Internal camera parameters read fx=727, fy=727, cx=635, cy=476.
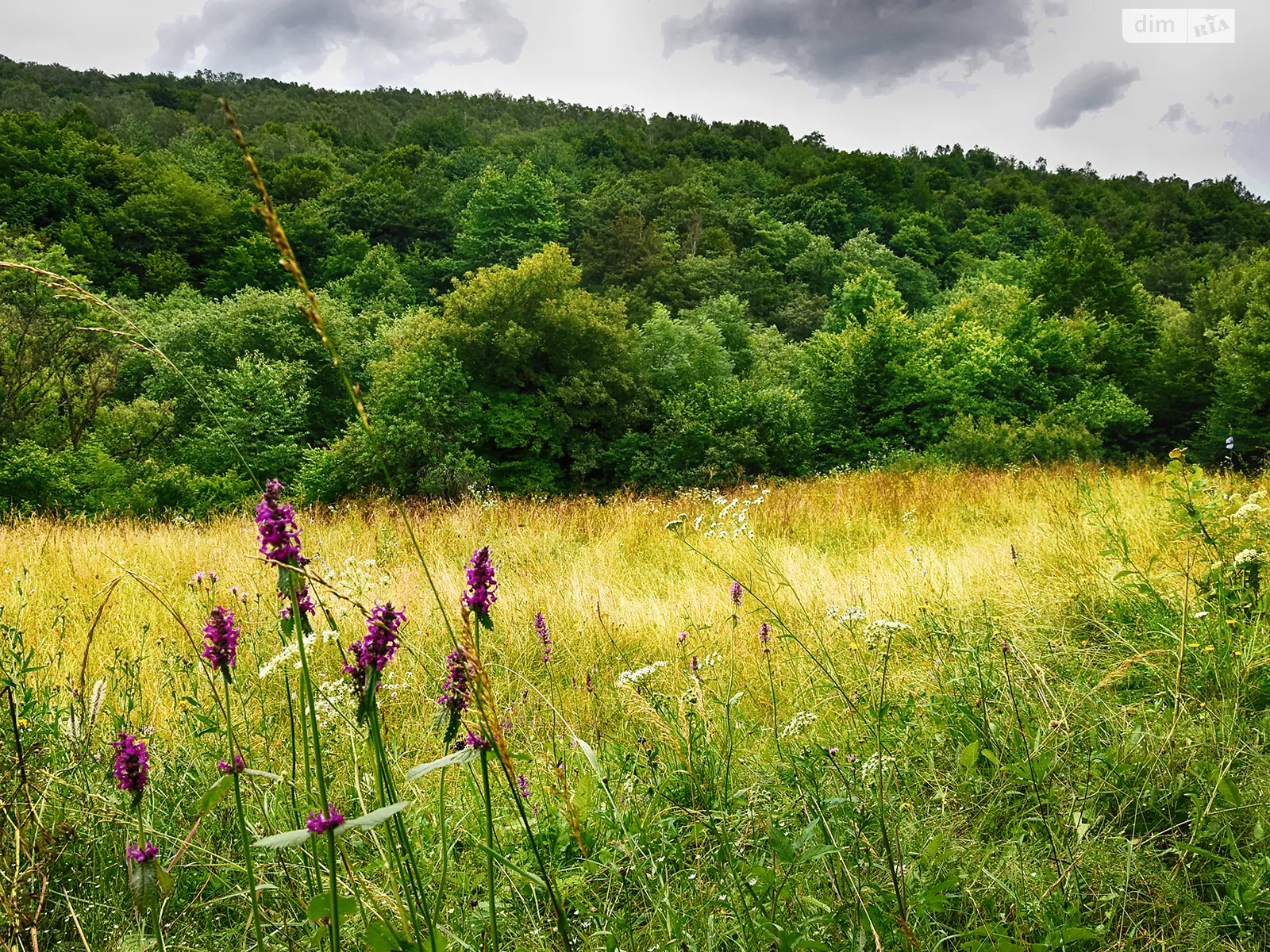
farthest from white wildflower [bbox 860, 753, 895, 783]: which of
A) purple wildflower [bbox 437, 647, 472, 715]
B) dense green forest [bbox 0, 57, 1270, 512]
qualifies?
dense green forest [bbox 0, 57, 1270, 512]

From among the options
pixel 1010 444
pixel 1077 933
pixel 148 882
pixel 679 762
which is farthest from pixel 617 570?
pixel 1010 444

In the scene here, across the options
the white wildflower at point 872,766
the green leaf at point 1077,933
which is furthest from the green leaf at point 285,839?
the white wildflower at point 872,766

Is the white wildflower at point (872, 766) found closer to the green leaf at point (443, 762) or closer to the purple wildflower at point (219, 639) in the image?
the green leaf at point (443, 762)

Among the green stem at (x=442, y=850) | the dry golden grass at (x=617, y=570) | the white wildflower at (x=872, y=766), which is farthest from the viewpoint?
the dry golden grass at (x=617, y=570)

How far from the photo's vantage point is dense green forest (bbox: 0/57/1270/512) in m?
15.5

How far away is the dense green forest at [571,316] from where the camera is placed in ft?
50.8

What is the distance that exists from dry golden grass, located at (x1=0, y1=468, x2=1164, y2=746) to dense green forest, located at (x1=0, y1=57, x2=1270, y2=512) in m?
1.70

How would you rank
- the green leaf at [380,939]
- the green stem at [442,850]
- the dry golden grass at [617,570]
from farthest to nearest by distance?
the dry golden grass at [617,570] → the green stem at [442,850] → the green leaf at [380,939]

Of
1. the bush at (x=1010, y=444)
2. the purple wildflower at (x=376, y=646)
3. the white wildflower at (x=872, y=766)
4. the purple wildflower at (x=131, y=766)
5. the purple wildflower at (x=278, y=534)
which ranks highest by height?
the purple wildflower at (x=278, y=534)

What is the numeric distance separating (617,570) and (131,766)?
198 inches

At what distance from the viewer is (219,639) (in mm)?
1080

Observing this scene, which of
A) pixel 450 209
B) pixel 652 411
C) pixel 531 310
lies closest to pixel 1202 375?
pixel 652 411

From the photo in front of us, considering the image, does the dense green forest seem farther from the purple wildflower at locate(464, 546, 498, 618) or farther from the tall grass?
the tall grass

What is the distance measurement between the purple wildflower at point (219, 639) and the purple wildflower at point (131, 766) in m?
0.14
